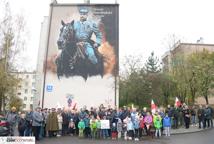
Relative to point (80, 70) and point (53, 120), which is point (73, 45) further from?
point (53, 120)

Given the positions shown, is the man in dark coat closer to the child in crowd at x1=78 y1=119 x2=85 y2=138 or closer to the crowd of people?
the crowd of people

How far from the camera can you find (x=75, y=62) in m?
40.5

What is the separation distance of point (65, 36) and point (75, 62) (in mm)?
2952

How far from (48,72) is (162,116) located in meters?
19.0

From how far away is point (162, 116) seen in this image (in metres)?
23.9

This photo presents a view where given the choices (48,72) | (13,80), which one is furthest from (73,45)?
(13,80)

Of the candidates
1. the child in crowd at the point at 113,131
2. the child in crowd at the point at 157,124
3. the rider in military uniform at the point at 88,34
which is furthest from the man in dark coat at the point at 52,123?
the rider in military uniform at the point at 88,34

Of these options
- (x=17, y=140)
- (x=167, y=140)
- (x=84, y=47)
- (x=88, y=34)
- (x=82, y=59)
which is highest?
(x=88, y=34)

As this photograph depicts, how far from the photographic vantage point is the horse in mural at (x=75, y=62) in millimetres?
40219

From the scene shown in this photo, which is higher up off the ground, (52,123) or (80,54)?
(80,54)

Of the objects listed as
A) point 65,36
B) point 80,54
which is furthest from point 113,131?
point 65,36

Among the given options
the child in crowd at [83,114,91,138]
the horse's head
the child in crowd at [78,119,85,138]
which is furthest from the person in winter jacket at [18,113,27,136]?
the horse's head

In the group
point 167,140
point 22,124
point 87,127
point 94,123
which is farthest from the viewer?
point 87,127

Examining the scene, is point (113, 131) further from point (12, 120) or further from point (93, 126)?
point (12, 120)
